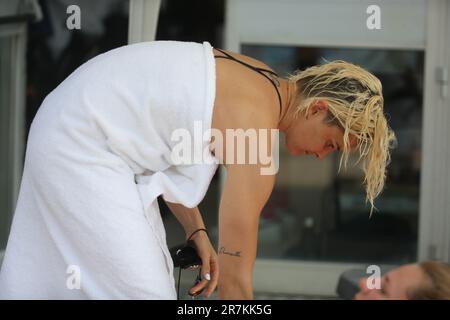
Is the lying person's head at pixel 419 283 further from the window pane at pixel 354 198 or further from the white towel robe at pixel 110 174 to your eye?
the window pane at pixel 354 198

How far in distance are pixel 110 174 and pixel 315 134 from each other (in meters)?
0.51

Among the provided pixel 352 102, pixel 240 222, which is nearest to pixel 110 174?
pixel 240 222

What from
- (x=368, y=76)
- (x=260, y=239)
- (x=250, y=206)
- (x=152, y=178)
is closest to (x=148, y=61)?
(x=152, y=178)

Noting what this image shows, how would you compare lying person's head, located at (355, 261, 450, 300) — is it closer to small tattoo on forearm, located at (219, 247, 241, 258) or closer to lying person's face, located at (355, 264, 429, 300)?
lying person's face, located at (355, 264, 429, 300)

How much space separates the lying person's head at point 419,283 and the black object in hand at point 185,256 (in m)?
0.51

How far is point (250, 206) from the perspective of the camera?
4.97 feet

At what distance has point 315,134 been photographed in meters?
1.72

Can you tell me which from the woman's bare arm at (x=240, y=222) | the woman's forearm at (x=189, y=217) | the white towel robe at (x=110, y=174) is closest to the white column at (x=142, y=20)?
the woman's forearm at (x=189, y=217)

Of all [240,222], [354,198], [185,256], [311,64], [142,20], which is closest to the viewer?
[240,222]

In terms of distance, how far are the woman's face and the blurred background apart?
4.86 feet

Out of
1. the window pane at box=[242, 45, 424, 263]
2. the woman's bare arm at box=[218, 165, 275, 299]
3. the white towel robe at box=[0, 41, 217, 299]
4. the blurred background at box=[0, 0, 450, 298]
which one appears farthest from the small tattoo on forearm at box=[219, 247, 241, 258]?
the window pane at box=[242, 45, 424, 263]

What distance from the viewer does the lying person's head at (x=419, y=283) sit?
155 centimetres

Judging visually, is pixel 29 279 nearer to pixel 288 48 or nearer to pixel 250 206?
pixel 250 206

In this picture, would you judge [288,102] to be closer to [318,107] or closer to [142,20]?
[318,107]
